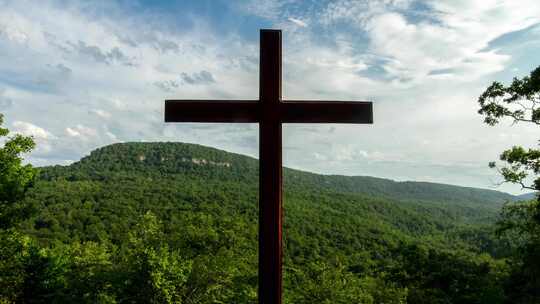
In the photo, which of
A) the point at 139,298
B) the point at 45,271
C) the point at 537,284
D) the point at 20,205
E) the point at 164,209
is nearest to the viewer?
the point at 537,284

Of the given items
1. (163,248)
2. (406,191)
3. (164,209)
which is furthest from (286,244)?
(406,191)

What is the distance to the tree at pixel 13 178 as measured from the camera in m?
18.3

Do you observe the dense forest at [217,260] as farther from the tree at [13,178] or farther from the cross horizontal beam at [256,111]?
the cross horizontal beam at [256,111]

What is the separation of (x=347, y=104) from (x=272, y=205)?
1.29m

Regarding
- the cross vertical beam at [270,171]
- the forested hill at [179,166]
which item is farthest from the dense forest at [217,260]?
the forested hill at [179,166]

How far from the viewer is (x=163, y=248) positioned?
22.2 m

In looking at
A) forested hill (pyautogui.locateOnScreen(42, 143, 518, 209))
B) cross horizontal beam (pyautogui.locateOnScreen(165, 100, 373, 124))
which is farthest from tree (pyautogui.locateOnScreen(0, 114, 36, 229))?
forested hill (pyautogui.locateOnScreen(42, 143, 518, 209))

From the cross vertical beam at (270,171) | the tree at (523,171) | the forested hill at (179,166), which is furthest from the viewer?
the forested hill at (179,166)

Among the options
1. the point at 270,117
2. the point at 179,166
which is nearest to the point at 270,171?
the point at 270,117

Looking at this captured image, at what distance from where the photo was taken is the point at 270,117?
396 cm

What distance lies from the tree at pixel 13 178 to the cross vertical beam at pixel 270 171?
18526 mm

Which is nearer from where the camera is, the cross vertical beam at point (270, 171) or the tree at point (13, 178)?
the cross vertical beam at point (270, 171)

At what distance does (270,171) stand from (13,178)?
61.7 ft

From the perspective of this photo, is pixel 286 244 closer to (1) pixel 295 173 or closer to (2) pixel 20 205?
(2) pixel 20 205
